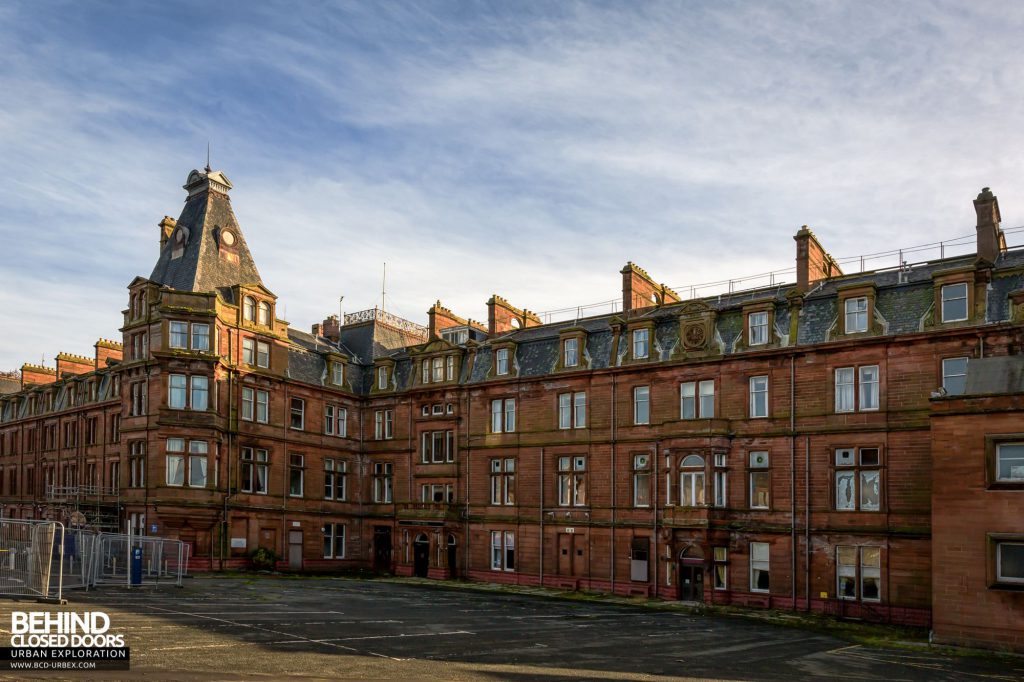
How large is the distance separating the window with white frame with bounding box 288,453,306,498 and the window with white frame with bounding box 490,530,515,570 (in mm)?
12942

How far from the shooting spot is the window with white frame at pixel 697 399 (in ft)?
151

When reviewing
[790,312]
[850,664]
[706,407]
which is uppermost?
[790,312]

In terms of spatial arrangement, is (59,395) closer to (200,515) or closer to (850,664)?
(200,515)

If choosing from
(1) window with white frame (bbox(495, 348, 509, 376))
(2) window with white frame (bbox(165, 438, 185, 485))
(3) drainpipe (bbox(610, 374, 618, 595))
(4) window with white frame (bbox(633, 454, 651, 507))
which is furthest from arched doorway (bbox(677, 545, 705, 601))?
(2) window with white frame (bbox(165, 438, 185, 485))

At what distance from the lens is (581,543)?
49438mm

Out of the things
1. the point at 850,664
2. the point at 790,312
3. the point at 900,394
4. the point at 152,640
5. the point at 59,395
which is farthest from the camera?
the point at 59,395

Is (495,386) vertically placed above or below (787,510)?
above

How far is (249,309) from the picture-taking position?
54.6m

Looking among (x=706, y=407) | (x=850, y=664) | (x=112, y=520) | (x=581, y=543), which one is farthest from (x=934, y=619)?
(x=112, y=520)

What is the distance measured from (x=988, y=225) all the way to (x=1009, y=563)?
17527 millimetres

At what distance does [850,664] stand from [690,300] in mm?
24486

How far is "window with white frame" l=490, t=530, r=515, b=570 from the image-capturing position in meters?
52.3

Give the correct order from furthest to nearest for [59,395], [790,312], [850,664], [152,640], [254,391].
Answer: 1. [59,395]
2. [254,391]
3. [790,312]
4. [850,664]
5. [152,640]

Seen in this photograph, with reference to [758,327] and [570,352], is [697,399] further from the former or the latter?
[570,352]
